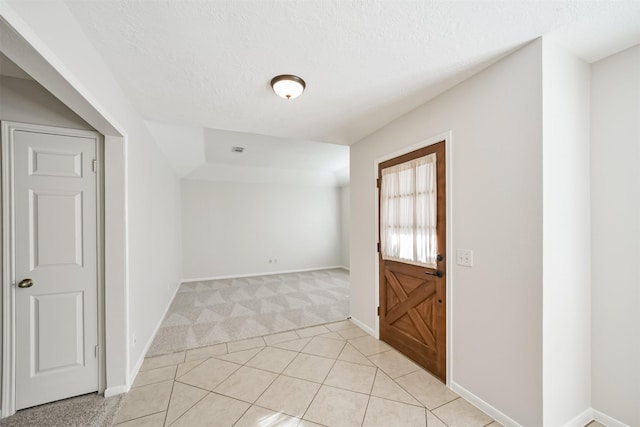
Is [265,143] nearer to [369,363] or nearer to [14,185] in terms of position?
[14,185]

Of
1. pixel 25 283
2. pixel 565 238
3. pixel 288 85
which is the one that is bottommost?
pixel 25 283

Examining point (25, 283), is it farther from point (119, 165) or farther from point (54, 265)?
point (119, 165)

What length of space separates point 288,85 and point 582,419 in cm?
316

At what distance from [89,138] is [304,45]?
1.86 metres

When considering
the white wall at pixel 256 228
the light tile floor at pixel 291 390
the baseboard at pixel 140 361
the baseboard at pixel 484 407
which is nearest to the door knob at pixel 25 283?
the baseboard at pixel 140 361

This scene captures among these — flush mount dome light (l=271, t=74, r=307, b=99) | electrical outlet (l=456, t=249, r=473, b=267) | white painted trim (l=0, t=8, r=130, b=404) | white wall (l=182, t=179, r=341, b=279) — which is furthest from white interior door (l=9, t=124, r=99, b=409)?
white wall (l=182, t=179, r=341, b=279)

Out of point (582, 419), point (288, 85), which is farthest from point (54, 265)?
point (582, 419)

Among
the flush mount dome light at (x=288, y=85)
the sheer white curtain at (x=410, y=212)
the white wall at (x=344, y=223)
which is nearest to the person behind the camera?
the flush mount dome light at (x=288, y=85)

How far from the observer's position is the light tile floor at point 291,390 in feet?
6.03

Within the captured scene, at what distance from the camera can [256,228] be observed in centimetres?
678

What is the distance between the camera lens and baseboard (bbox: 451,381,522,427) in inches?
68.5

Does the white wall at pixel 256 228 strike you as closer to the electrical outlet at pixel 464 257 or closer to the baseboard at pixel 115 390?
the baseboard at pixel 115 390

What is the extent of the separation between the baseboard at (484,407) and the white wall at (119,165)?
8.89 feet

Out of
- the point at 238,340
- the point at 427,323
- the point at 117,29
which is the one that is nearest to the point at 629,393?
the point at 427,323
